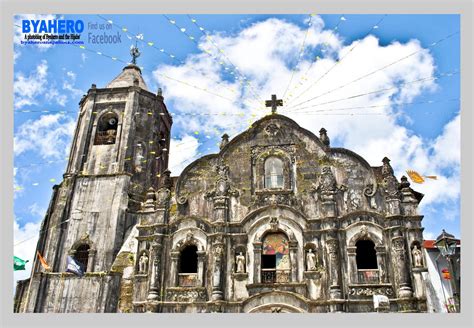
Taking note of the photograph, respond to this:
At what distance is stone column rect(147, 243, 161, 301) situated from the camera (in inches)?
695

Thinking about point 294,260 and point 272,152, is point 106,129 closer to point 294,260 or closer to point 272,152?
point 272,152

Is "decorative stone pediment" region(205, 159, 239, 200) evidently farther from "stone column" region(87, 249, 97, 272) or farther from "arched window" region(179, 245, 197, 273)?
"stone column" region(87, 249, 97, 272)

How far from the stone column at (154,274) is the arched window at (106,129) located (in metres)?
6.99

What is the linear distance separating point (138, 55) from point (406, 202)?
1810 centimetres

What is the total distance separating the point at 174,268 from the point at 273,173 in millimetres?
5819

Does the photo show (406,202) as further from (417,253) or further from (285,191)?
(285,191)

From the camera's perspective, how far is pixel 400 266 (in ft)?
→ 55.0

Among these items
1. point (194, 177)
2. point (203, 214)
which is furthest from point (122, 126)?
point (203, 214)

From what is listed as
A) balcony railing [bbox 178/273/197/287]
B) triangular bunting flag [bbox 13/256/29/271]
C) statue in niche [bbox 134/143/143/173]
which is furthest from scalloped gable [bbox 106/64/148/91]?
balcony railing [bbox 178/273/197/287]

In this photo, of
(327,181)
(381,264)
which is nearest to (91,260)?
(327,181)

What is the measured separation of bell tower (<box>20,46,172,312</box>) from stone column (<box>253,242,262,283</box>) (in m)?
6.13

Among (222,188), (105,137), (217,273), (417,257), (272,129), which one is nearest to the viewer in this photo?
(417,257)

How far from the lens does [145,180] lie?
74.3 feet

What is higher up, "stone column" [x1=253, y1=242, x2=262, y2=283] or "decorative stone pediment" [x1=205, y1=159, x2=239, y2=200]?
"decorative stone pediment" [x1=205, y1=159, x2=239, y2=200]
